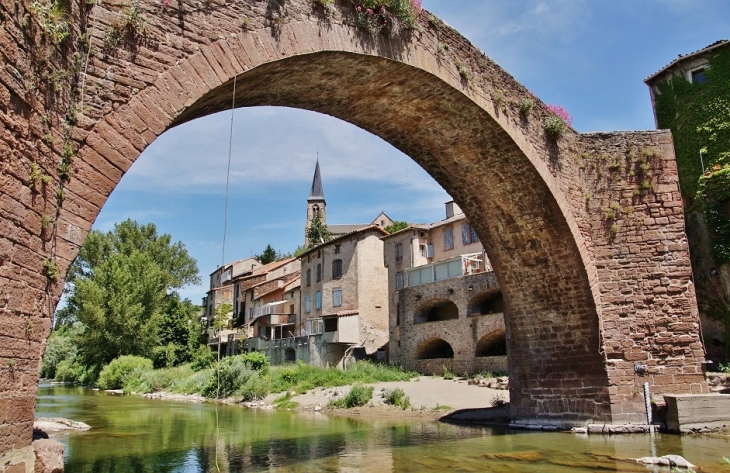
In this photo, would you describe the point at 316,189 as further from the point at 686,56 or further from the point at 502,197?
the point at 502,197

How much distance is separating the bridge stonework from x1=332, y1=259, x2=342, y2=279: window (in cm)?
2149

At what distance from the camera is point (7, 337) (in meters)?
4.42

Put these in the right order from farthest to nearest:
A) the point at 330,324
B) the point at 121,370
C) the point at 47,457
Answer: the point at 121,370 → the point at 330,324 → the point at 47,457

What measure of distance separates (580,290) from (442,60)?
4.91 meters

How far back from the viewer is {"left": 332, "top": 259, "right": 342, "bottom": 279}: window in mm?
32906

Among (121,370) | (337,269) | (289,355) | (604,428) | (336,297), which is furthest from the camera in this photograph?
(289,355)

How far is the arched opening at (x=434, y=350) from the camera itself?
25344 millimetres

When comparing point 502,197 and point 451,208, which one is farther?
point 451,208

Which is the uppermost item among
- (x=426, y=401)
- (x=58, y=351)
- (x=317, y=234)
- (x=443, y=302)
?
(x=317, y=234)

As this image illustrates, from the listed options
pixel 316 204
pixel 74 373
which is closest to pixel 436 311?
pixel 74 373

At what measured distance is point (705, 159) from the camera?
19484mm

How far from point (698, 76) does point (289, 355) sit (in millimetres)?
24117

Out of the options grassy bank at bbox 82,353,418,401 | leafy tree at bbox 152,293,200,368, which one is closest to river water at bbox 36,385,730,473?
grassy bank at bbox 82,353,418,401

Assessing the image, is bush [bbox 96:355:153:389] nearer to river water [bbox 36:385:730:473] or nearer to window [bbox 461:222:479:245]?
window [bbox 461:222:479:245]
